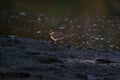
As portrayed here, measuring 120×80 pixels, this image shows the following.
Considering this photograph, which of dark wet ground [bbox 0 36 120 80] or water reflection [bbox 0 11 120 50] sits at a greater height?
dark wet ground [bbox 0 36 120 80]

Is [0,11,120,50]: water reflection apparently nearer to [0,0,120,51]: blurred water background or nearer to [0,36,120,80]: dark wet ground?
[0,0,120,51]: blurred water background

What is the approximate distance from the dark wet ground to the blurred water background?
3537 mm

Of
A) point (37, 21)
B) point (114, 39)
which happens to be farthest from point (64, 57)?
point (37, 21)

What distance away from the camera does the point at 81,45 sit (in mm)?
17938

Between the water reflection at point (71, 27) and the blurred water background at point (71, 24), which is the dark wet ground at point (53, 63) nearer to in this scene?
the blurred water background at point (71, 24)

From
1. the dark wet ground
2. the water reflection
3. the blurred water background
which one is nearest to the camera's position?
the dark wet ground

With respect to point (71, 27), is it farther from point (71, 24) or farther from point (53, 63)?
point (53, 63)

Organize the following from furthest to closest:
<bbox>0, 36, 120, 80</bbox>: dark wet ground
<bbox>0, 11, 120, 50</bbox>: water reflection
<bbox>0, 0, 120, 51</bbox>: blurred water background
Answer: <bbox>0, 0, 120, 51</bbox>: blurred water background, <bbox>0, 11, 120, 50</bbox>: water reflection, <bbox>0, 36, 120, 80</bbox>: dark wet ground

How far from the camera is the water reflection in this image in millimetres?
19328

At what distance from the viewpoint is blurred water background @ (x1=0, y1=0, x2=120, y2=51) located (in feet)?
64.4

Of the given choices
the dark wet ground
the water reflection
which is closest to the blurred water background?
the water reflection

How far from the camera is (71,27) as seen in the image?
77.4 feet

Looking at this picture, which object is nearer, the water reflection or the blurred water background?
the water reflection

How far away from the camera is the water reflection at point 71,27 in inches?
761
